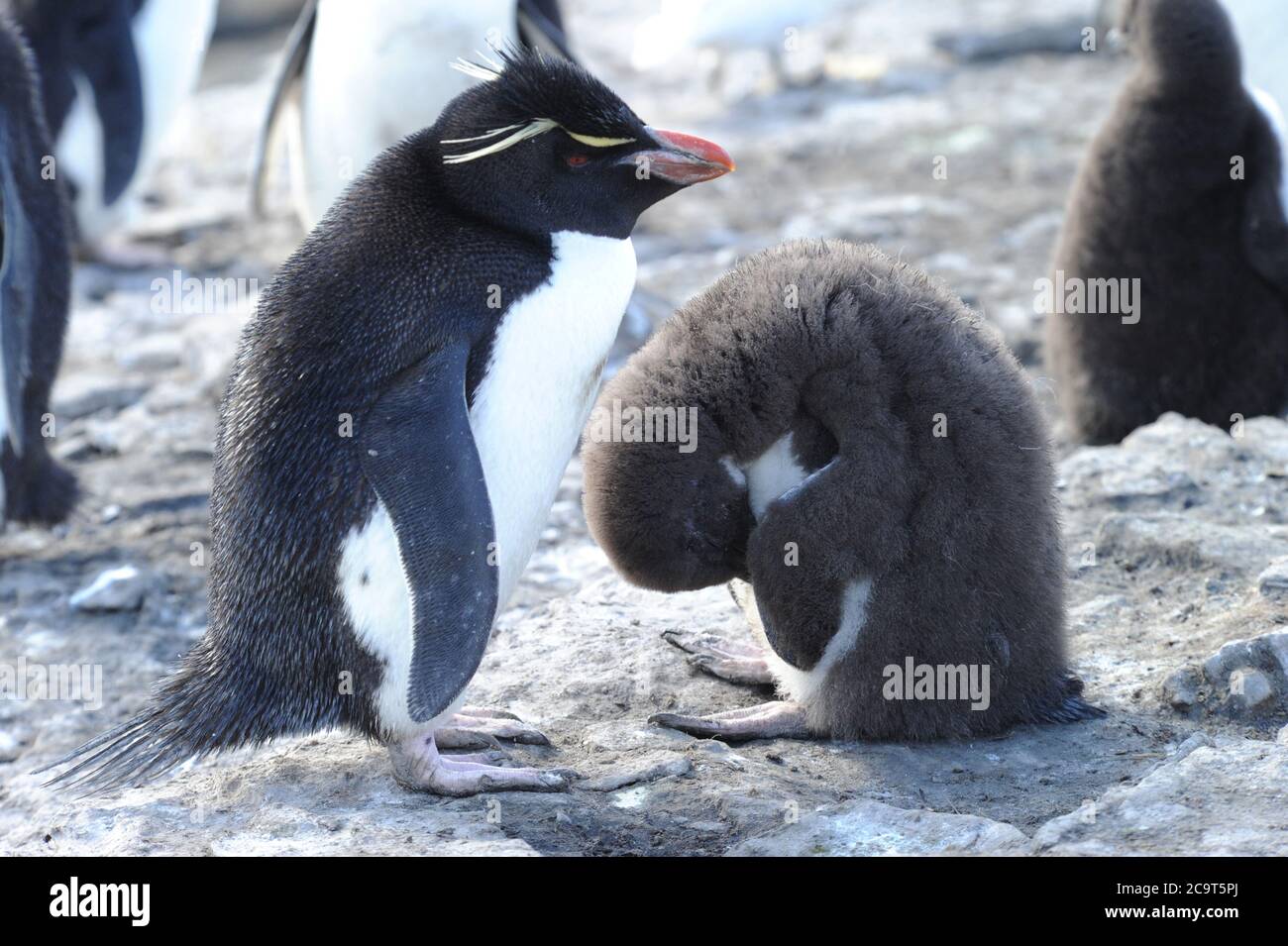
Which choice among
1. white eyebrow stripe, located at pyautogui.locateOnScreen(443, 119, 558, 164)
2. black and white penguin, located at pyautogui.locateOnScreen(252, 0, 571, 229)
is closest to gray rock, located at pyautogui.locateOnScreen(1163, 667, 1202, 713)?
white eyebrow stripe, located at pyautogui.locateOnScreen(443, 119, 558, 164)

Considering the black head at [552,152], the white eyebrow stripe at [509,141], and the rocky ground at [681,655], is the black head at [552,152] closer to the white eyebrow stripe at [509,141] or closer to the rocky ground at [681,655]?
the white eyebrow stripe at [509,141]

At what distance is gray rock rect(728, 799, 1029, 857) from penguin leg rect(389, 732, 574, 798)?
38cm

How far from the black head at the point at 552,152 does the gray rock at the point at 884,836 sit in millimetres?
1071

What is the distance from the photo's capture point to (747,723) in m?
2.93

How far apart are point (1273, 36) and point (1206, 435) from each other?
6.42 feet

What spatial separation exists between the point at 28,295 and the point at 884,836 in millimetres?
3098

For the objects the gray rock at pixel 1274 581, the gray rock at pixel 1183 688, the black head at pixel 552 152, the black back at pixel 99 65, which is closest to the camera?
the black head at pixel 552 152

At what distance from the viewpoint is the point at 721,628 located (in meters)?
3.47

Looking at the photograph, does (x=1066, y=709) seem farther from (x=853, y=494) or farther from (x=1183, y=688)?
(x=853, y=494)

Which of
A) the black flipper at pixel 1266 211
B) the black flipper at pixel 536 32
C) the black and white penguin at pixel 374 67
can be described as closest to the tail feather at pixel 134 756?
the black and white penguin at pixel 374 67

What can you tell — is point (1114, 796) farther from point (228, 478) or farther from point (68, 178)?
point (68, 178)

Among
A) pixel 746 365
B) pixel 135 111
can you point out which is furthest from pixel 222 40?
pixel 746 365

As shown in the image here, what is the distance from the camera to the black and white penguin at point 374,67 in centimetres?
553

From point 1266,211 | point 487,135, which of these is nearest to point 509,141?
point 487,135
